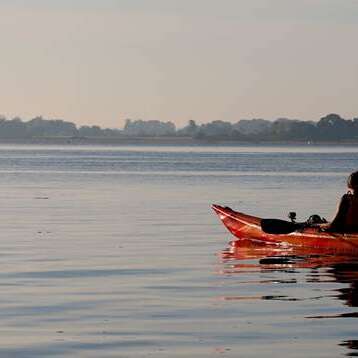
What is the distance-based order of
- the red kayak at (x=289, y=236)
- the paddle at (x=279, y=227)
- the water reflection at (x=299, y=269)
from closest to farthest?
the water reflection at (x=299, y=269) < the red kayak at (x=289, y=236) < the paddle at (x=279, y=227)

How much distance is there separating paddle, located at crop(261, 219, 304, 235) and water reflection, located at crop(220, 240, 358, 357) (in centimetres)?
33

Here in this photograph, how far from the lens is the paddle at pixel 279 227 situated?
28344 mm

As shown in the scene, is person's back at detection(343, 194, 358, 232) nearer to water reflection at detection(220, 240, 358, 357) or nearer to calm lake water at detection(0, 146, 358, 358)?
water reflection at detection(220, 240, 358, 357)

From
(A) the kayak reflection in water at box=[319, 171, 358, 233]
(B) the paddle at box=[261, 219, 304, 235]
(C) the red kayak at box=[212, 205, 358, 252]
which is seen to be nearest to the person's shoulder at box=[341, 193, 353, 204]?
(A) the kayak reflection in water at box=[319, 171, 358, 233]

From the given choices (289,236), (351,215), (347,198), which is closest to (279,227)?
(289,236)

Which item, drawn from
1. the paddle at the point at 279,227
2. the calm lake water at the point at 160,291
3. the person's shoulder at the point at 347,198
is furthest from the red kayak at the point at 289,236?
the person's shoulder at the point at 347,198

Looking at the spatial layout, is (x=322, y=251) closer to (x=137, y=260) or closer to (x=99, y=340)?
(x=137, y=260)

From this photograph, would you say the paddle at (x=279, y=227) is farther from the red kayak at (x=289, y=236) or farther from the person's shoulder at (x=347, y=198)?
the person's shoulder at (x=347, y=198)

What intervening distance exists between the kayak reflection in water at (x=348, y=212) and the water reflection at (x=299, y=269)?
47 centimetres

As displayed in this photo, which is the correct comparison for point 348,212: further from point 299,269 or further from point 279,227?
point 279,227

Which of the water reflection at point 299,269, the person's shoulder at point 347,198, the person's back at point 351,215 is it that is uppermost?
the person's shoulder at point 347,198

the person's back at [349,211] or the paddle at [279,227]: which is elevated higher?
the person's back at [349,211]

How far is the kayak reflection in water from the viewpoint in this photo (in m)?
25.8

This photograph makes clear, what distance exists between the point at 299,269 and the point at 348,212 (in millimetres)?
2328
